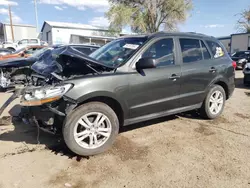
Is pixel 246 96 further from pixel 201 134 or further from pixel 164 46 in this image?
pixel 164 46

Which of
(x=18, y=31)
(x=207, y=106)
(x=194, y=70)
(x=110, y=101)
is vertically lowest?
(x=207, y=106)

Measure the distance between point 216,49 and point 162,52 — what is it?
163 cm

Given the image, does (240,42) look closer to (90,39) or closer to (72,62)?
(90,39)

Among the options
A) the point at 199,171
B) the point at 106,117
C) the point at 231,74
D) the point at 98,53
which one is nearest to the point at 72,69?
the point at 106,117

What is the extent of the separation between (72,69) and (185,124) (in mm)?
2627

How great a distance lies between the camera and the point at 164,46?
4.26 metres

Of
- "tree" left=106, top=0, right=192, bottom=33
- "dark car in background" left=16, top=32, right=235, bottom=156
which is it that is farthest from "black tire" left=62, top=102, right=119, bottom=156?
"tree" left=106, top=0, right=192, bottom=33

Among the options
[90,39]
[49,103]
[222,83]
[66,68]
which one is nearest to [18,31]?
[90,39]

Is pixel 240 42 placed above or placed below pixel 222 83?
above

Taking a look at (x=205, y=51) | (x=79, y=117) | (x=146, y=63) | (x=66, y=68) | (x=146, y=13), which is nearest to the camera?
(x=79, y=117)

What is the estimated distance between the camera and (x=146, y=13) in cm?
3256

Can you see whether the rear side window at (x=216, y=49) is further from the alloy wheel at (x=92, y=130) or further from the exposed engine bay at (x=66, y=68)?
the alloy wheel at (x=92, y=130)

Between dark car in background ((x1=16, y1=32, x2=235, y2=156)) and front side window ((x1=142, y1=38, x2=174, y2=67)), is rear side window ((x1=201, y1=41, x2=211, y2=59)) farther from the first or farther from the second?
front side window ((x1=142, y1=38, x2=174, y2=67))

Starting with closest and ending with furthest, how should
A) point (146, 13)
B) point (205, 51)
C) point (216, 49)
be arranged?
point (205, 51) → point (216, 49) → point (146, 13)
